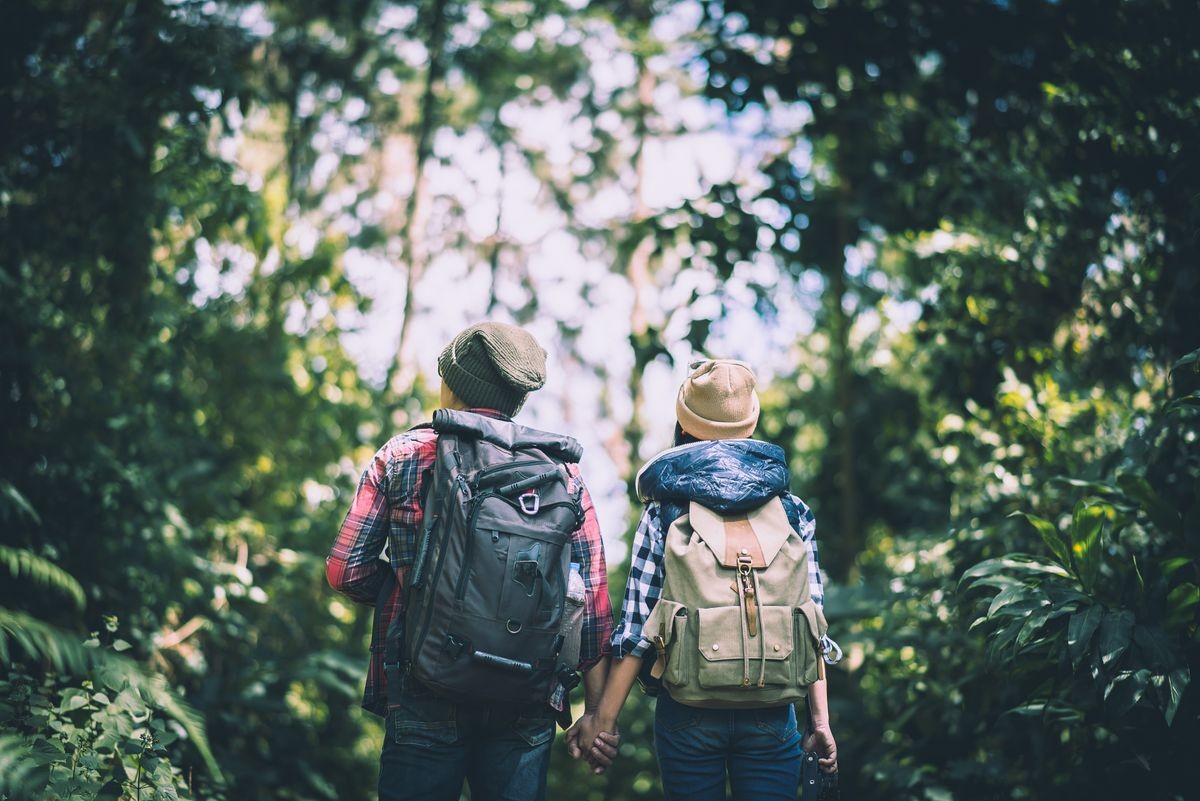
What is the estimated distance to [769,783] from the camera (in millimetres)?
2709

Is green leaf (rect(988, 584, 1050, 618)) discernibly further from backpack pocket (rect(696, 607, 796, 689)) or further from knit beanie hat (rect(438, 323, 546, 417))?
knit beanie hat (rect(438, 323, 546, 417))

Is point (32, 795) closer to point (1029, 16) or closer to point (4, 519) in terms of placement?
point (4, 519)

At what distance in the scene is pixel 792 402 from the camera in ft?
25.2

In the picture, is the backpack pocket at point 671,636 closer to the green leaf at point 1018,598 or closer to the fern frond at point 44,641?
the green leaf at point 1018,598

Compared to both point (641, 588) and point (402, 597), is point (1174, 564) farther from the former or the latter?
point (402, 597)

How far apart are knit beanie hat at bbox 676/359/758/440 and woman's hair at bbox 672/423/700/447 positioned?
0.15 ft

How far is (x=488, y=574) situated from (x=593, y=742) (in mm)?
647

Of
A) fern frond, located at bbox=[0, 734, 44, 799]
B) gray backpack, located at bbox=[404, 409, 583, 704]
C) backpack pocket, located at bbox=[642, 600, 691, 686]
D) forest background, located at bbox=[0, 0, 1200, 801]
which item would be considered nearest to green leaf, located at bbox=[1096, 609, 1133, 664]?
forest background, located at bbox=[0, 0, 1200, 801]

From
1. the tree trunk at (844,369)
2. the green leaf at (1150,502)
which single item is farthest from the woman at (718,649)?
the tree trunk at (844,369)

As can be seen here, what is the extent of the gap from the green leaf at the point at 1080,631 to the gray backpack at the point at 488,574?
1624mm

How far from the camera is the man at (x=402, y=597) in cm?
257

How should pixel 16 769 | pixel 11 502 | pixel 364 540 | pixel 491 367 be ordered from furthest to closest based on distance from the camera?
1. pixel 11 502
2. pixel 491 367
3. pixel 364 540
4. pixel 16 769

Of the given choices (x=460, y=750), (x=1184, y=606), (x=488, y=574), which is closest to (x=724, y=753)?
(x=460, y=750)

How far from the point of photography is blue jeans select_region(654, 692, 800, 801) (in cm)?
269
